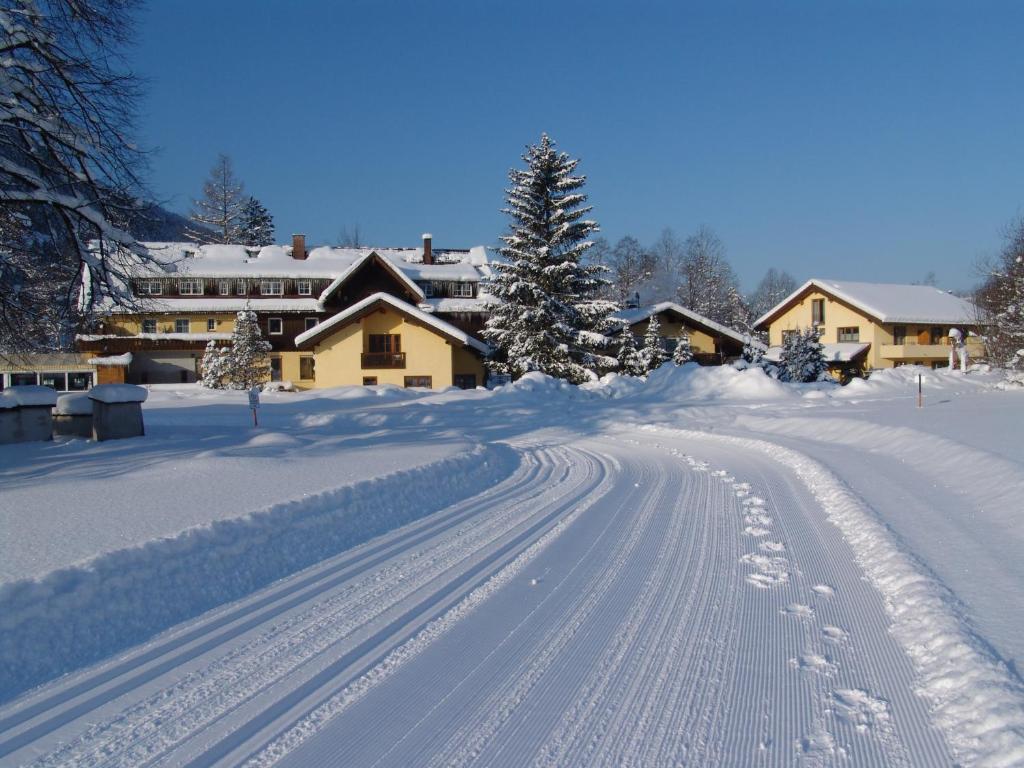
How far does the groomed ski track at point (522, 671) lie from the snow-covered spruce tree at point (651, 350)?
3682 cm

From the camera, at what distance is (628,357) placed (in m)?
43.8

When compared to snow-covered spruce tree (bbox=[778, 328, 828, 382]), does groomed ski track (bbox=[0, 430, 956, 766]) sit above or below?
below

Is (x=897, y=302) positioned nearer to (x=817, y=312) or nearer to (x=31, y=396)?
(x=817, y=312)

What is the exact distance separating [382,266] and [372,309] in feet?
22.6

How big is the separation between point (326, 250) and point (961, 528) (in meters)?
53.0

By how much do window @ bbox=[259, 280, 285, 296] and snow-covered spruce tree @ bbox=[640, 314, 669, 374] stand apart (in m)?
25.6

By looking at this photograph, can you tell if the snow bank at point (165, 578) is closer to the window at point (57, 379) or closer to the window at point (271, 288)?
the window at point (271, 288)

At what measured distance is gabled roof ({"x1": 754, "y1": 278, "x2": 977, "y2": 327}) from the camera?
52.2 meters

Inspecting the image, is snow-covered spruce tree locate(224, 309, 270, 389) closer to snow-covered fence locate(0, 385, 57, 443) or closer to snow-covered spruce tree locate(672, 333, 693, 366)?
snow-covered spruce tree locate(672, 333, 693, 366)

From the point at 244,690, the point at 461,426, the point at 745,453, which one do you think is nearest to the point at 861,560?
the point at 244,690

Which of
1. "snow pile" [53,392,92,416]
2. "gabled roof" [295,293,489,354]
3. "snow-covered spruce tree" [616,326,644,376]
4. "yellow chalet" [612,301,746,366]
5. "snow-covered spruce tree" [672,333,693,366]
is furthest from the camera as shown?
"yellow chalet" [612,301,746,366]

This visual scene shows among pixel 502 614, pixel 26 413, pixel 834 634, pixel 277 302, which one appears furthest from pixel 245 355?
pixel 834 634

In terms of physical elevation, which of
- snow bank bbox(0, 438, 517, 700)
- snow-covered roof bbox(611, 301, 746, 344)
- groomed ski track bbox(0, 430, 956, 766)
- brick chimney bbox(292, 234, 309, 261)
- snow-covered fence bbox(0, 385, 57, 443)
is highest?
brick chimney bbox(292, 234, 309, 261)

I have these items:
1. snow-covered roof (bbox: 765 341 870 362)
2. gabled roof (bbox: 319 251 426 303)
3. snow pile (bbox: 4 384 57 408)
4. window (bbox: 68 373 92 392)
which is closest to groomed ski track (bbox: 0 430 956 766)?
snow pile (bbox: 4 384 57 408)
